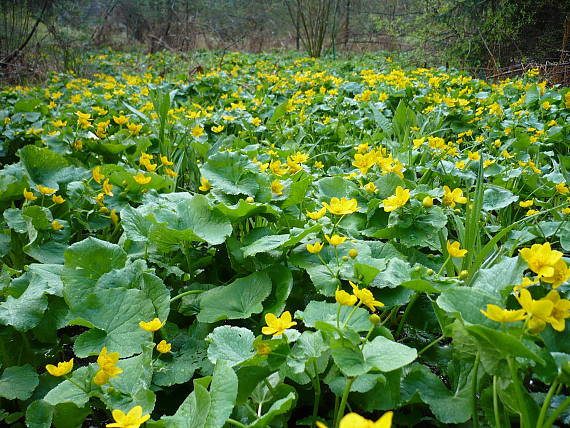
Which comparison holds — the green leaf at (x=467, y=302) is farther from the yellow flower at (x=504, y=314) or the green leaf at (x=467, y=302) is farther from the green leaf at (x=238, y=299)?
the green leaf at (x=238, y=299)

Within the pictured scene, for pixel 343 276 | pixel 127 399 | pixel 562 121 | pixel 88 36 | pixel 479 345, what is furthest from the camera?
pixel 88 36

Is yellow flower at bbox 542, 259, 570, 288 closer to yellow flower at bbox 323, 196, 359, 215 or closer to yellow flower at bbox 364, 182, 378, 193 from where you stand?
yellow flower at bbox 323, 196, 359, 215

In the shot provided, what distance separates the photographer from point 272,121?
339cm

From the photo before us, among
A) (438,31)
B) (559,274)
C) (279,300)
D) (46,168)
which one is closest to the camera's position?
(559,274)

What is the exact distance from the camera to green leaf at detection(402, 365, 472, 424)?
820 millimetres

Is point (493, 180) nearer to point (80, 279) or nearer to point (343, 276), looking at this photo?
point (343, 276)

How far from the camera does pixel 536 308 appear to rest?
2.09 feet

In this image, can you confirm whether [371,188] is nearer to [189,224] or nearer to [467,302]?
[189,224]

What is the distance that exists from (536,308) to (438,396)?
314 mm

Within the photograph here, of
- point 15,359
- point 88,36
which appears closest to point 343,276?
point 15,359

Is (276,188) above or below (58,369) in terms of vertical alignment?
above

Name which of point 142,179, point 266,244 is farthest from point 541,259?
point 142,179

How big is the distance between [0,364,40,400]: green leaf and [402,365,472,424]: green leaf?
814 mm

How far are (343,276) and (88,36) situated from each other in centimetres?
1396
